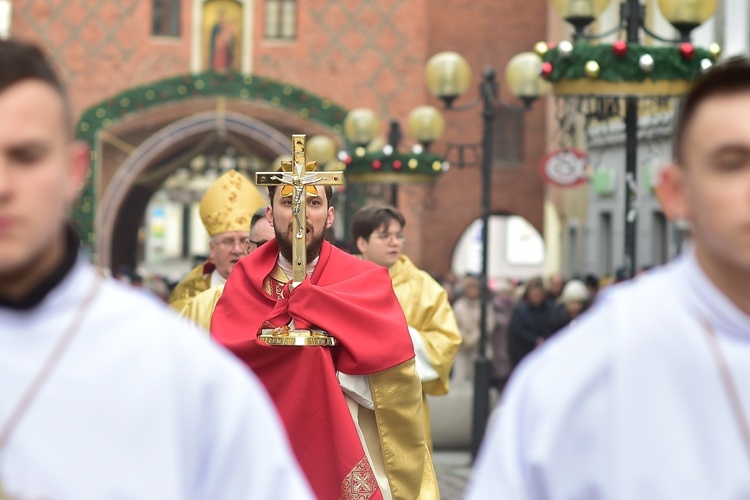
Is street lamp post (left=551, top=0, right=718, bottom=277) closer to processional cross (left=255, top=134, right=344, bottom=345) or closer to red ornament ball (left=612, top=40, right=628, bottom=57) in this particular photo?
red ornament ball (left=612, top=40, right=628, bottom=57)

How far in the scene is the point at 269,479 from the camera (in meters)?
2.64

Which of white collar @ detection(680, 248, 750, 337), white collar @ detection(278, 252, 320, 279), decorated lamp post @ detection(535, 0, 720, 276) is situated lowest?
white collar @ detection(278, 252, 320, 279)

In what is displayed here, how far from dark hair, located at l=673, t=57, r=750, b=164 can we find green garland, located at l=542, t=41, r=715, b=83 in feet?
23.4

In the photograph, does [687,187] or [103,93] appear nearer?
[687,187]

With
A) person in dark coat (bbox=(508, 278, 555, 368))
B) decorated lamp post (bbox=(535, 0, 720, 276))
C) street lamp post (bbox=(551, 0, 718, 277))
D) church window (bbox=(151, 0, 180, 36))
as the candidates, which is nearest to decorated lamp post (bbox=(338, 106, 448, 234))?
person in dark coat (bbox=(508, 278, 555, 368))

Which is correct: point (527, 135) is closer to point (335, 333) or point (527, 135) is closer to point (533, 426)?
point (335, 333)

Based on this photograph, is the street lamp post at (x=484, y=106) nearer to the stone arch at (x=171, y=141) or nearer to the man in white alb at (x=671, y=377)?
the man in white alb at (x=671, y=377)

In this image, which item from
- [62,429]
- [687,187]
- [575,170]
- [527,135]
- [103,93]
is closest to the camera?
[62,429]

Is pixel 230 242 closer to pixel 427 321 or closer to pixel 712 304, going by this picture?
pixel 427 321

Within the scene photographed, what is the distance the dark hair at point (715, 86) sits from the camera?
2.65 m

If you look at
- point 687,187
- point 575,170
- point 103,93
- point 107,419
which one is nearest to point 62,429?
point 107,419

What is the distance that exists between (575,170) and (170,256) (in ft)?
176

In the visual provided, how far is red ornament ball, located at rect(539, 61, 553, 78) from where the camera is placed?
9953 millimetres

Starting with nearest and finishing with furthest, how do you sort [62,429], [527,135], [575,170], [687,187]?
1. [62,429]
2. [687,187]
3. [575,170]
4. [527,135]
